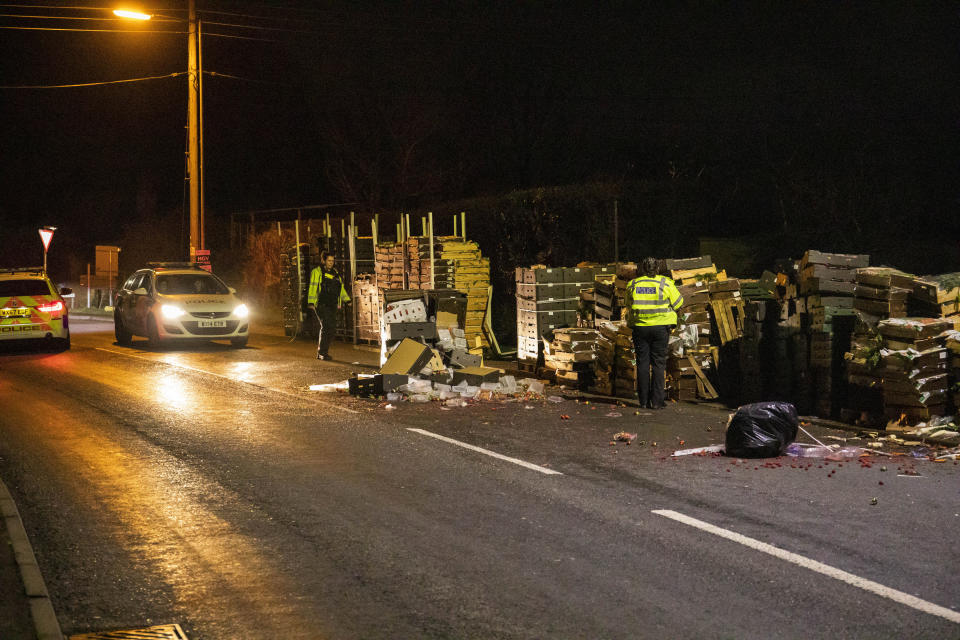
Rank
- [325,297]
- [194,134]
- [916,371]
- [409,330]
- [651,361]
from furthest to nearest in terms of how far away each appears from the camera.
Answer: [194,134] → [325,297] → [409,330] → [651,361] → [916,371]

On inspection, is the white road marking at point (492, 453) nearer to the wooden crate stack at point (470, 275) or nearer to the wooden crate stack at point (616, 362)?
the wooden crate stack at point (616, 362)

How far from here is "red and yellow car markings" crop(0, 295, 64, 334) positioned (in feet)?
68.3

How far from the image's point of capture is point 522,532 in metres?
6.89

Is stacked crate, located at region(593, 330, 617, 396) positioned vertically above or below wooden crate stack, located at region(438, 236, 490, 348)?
below

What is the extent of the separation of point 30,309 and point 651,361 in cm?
1369

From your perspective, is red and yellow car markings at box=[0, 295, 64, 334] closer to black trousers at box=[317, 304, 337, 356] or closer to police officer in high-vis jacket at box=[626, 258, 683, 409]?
black trousers at box=[317, 304, 337, 356]

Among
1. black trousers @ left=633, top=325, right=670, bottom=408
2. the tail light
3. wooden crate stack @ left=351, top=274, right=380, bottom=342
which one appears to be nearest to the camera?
black trousers @ left=633, top=325, right=670, bottom=408

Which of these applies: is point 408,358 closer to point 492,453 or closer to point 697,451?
point 492,453

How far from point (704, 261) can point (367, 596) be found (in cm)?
1038

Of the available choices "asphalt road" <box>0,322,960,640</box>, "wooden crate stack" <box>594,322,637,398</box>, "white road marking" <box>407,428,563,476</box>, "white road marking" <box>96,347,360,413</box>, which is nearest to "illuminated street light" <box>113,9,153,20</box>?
"white road marking" <box>96,347,360,413</box>

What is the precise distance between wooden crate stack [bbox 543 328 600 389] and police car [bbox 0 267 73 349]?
1126 centimetres

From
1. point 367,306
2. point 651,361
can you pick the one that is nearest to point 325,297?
point 367,306

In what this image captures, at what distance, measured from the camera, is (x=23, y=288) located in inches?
843

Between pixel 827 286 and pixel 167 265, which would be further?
pixel 167 265
